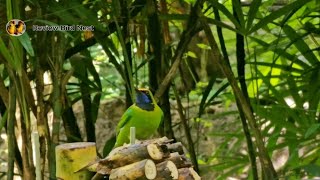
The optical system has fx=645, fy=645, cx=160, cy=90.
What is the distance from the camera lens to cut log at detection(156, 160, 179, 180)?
99cm

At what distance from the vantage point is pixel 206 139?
3.46 meters

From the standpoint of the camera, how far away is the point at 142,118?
1.46m

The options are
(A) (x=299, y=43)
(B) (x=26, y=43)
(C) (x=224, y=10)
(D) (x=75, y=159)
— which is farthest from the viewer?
(A) (x=299, y=43)

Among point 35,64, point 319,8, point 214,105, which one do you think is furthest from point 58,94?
point 214,105

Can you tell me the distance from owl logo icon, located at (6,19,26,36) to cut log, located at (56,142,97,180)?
366 mm

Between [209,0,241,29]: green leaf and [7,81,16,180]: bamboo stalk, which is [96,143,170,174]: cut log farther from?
[209,0,241,29]: green leaf

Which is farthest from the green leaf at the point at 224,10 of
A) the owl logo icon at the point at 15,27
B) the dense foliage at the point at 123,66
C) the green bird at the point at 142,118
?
the owl logo icon at the point at 15,27

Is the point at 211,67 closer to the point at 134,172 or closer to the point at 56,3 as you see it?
the point at 56,3

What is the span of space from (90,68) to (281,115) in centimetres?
70

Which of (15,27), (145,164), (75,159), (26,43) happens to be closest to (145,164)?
(145,164)

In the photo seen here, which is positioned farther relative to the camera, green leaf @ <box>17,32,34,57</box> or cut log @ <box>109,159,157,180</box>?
green leaf @ <box>17,32,34,57</box>

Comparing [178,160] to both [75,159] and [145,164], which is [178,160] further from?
[75,159]

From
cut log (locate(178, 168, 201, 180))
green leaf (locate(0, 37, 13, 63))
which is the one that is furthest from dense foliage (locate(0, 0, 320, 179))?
cut log (locate(178, 168, 201, 180))

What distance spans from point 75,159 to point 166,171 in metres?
0.18
